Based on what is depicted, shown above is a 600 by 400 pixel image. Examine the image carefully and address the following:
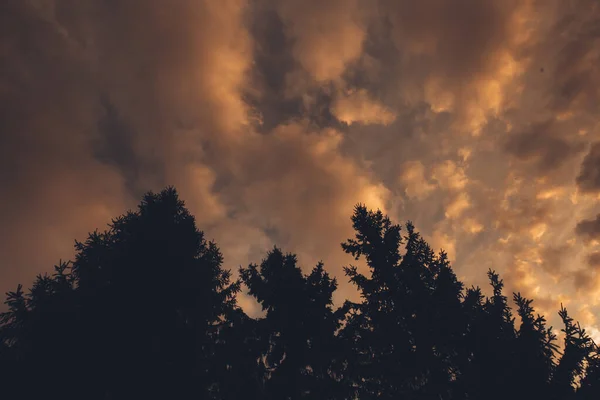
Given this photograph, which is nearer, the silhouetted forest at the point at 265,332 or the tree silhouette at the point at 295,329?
the silhouetted forest at the point at 265,332

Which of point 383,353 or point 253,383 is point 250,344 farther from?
point 383,353

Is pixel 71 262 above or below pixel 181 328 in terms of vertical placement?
above

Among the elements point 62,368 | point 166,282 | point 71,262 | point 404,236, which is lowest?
point 62,368

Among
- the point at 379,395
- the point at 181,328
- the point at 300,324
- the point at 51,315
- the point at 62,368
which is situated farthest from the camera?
the point at 300,324

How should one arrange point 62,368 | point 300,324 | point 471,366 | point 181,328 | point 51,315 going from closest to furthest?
1. point 62,368
2. point 51,315
3. point 181,328
4. point 471,366
5. point 300,324

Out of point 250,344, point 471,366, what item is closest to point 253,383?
point 250,344

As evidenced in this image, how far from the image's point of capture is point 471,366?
1224cm

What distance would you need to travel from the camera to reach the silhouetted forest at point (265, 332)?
991 centimetres

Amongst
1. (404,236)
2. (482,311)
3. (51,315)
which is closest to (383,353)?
(482,311)

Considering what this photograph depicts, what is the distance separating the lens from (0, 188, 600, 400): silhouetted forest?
32.5 ft

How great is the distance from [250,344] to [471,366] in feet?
34.5

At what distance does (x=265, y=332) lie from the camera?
15.4 metres

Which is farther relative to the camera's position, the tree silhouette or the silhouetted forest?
the tree silhouette

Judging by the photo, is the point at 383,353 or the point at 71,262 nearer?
the point at 71,262
